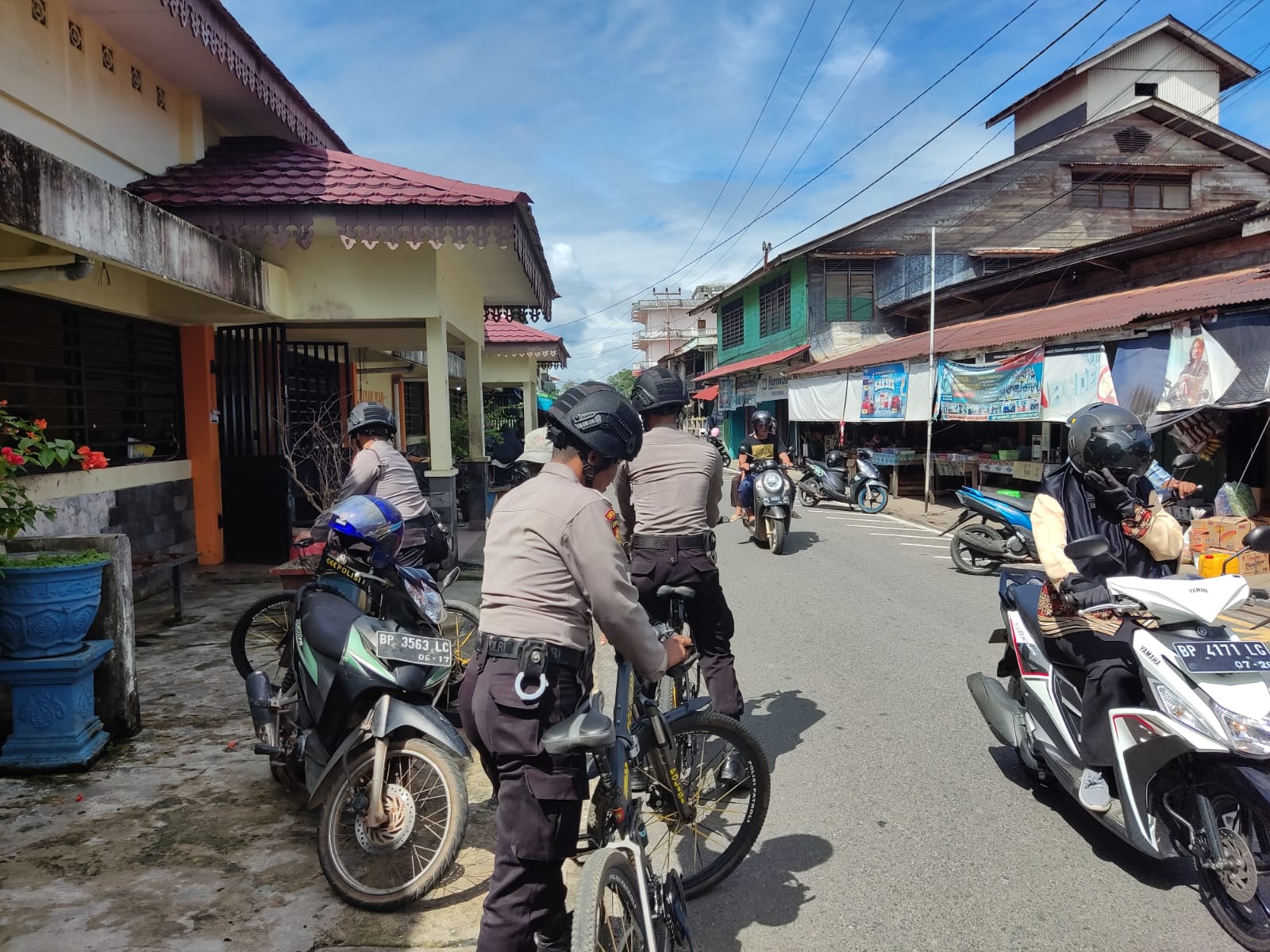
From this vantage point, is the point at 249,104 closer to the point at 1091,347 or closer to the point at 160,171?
the point at 160,171

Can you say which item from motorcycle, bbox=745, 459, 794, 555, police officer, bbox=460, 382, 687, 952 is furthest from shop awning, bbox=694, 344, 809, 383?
police officer, bbox=460, 382, 687, 952

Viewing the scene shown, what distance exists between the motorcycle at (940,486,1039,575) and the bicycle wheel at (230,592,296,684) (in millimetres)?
6879

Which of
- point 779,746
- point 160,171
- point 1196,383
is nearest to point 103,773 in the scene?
point 779,746

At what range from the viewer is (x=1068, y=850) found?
3.21 meters

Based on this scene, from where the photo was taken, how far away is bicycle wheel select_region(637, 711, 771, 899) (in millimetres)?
2801

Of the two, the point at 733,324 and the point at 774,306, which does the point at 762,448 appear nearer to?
the point at 774,306

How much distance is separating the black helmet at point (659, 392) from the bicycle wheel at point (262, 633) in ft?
7.58

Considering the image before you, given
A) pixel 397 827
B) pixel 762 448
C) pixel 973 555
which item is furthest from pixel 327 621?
pixel 762 448

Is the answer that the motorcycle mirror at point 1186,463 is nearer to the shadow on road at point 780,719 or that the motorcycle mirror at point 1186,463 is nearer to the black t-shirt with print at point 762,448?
the shadow on road at point 780,719

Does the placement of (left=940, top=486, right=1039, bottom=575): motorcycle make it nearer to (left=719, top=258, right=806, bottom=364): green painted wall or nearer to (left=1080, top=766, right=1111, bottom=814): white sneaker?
(left=1080, top=766, right=1111, bottom=814): white sneaker

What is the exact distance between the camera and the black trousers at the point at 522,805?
2055mm

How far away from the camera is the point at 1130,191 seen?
22.2 meters

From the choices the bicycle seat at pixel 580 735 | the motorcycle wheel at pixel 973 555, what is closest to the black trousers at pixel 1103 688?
the bicycle seat at pixel 580 735

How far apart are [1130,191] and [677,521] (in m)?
23.6
